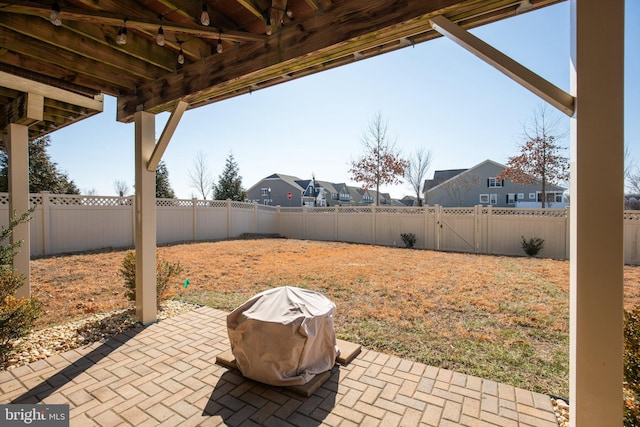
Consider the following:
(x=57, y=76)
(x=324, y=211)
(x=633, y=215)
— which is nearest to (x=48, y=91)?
(x=57, y=76)

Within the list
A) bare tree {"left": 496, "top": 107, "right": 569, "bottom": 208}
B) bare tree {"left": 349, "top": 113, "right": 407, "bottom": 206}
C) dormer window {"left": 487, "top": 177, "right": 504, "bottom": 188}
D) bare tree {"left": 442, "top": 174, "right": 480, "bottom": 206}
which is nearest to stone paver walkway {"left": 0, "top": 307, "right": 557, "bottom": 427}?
bare tree {"left": 496, "top": 107, "right": 569, "bottom": 208}

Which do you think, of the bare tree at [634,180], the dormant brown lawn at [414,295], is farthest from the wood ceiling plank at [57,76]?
the bare tree at [634,180]

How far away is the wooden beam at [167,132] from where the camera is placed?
3.09 m

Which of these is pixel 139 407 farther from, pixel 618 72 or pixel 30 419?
pixel 618 72

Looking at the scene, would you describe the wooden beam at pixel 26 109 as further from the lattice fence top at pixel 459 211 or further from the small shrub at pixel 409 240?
the lattice fence top at pixel 459 211

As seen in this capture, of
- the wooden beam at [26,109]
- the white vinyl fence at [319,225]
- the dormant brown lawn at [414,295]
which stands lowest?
the dormant brown lawn at [414,295]

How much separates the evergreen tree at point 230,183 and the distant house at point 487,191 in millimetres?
15679

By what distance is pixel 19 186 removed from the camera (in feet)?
12.0

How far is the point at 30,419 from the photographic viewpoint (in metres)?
1.94

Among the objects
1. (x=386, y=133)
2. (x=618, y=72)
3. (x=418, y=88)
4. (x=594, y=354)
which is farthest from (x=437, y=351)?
(x=386, y=133)

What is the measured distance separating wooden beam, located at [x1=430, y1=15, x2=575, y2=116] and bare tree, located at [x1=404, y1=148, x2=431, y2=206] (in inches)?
838

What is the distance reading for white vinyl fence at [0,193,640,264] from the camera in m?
7.93

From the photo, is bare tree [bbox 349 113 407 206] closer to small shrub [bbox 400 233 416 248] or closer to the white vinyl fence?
the white vinyl fence

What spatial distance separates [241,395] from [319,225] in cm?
1151
